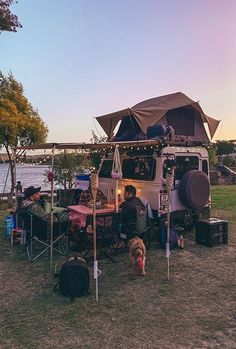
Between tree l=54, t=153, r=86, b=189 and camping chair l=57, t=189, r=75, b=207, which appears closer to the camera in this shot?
camping chair l=57, t=189, r=75, b=207

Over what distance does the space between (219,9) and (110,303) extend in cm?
1185

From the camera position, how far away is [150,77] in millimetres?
16359

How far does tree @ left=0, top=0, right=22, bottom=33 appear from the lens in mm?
9711

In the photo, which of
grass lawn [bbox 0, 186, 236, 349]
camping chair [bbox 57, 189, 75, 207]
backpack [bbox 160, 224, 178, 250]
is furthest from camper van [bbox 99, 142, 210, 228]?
camping chair [bbox 57, 189, 75, 207]

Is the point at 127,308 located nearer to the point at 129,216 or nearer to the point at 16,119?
the point at 129,216

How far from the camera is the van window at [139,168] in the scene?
831 centimetres

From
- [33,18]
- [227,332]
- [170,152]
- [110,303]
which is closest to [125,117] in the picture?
[170,152]

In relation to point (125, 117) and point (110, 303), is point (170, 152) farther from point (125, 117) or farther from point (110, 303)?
point (110, 303)

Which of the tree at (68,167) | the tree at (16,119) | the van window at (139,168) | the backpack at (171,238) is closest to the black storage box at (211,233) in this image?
the backpack at (171,238)

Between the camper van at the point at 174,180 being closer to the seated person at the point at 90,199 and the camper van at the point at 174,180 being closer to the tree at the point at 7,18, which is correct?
the seated person at the point at 90,199

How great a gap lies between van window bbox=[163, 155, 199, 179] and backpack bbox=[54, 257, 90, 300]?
4473 mm

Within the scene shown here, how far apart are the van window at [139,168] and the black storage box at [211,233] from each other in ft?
6.12

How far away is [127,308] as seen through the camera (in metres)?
4.52

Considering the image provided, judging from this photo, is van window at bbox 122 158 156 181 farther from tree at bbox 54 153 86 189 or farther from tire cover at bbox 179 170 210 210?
tree at bbox 54 153 86 189
